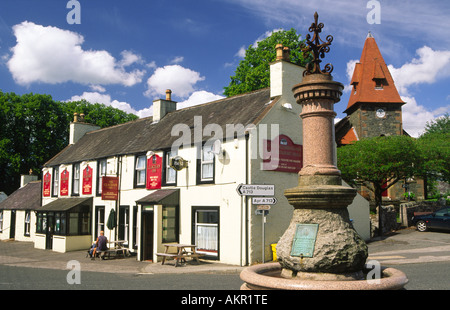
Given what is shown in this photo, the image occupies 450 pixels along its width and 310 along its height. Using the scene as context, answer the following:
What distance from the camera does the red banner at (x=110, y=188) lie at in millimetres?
22031

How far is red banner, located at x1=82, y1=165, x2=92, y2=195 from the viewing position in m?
25.7

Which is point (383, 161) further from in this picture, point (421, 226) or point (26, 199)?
point (26, 199)

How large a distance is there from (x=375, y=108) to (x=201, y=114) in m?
23.6

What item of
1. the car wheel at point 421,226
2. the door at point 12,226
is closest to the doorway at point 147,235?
the car wheel at point 421,226

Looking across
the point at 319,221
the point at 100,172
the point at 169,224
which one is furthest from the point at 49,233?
the point at 319,221

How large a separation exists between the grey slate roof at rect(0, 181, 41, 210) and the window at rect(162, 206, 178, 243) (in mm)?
18357

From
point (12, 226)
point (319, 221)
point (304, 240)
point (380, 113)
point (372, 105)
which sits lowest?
point (12, 226)

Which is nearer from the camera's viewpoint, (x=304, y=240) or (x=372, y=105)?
(x=304, y=240)

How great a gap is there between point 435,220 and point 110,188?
18.6m

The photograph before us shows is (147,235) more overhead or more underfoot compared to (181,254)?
more overhead

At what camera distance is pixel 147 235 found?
19.3 meters

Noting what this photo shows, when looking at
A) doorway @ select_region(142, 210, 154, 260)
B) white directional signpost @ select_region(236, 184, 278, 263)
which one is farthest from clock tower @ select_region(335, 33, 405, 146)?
white directional signpost @ select_region(236, 184, 278, 263)
